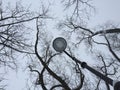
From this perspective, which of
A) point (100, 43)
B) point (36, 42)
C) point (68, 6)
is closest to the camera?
point (68, 6)

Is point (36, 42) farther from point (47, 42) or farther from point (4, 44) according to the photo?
point (4, 44)

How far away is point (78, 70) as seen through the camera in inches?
Answer: 608

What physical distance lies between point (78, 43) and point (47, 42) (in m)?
2.61

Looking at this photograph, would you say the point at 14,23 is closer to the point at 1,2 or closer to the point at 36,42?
the point at 1,2

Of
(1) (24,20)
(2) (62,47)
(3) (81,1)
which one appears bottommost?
(2) (62,47)

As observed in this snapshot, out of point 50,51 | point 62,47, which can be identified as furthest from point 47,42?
point 62,47

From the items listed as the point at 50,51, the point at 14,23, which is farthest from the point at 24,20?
the point at 50,51

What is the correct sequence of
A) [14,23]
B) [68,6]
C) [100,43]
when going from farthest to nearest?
[100,43], [68,6], [14,23]

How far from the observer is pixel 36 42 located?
14.8m

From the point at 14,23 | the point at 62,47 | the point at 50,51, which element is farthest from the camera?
the point at 50,51

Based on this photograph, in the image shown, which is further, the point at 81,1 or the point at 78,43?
the point at 78,43

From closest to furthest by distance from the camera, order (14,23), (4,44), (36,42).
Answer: (4,44) → (14,23) → (36,42)

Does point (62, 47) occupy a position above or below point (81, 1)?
below

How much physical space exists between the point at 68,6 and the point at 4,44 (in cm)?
415
